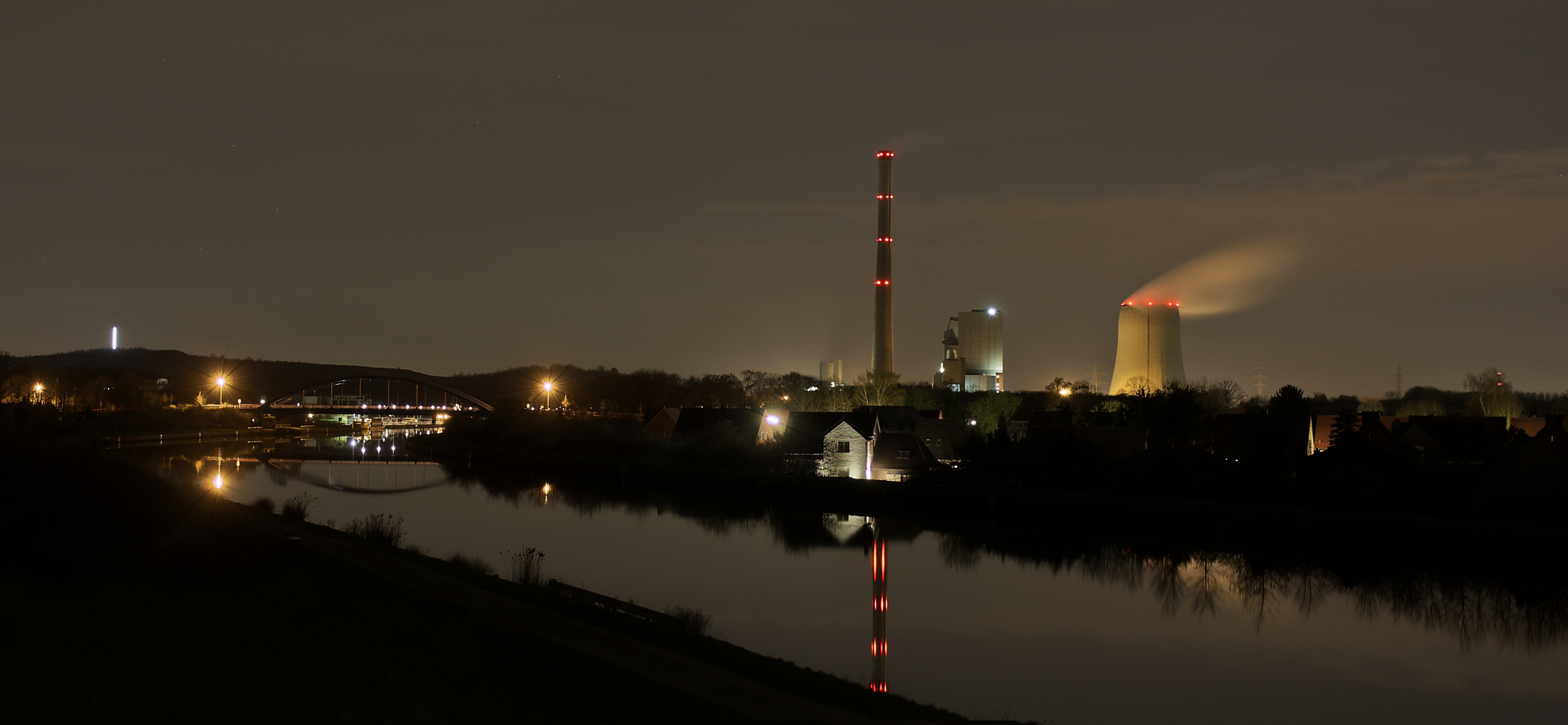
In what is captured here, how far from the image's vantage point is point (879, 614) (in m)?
22.8

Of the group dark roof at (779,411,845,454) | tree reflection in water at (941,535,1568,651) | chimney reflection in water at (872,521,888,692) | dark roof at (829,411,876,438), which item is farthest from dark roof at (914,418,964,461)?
tree reflection in water at (941,535,1568,651)

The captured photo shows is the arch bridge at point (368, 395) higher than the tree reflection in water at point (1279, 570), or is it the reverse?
the arch bridge at point (368, 395)

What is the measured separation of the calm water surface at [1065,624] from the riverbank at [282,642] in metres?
4.38

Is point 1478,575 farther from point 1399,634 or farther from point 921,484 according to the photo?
point 921,484

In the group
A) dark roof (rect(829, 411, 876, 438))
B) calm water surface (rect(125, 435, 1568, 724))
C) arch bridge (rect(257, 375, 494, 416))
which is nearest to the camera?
calm water surface (rect(125, 435, 1568, 724))

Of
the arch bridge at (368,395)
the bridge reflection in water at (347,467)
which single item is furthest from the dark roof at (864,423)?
the arch bridge at (368,395)

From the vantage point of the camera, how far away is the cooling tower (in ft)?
234

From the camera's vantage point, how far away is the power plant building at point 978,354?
102438 millimetres

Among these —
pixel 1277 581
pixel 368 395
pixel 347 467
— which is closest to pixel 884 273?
pixel 347 467

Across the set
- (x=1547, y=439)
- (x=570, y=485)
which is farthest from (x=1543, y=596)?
(x=570, y=485)

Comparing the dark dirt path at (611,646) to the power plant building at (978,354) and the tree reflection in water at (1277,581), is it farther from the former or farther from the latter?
the power plant building at (978,354)

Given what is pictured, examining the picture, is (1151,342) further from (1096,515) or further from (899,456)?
(1096,515)

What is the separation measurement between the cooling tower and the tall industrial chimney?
20.3 metres

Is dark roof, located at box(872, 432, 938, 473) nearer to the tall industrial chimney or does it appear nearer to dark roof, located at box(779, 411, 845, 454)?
dark roof, located at box(779, 411, 845, 454)
